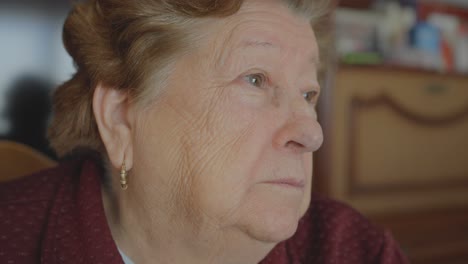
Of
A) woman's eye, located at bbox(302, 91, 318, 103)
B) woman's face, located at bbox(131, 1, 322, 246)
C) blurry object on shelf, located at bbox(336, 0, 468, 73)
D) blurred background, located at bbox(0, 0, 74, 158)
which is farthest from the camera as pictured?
blurry object on shelf, located at bbox(336, 0, 468, 73)

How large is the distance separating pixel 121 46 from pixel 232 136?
0.94 ft

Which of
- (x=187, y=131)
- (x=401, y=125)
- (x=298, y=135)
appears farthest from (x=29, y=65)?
(x=401, y=125)

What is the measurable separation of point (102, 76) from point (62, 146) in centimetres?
23

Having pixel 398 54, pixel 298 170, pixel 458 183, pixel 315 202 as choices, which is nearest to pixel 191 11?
pixel 298 170

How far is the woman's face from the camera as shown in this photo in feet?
2.78

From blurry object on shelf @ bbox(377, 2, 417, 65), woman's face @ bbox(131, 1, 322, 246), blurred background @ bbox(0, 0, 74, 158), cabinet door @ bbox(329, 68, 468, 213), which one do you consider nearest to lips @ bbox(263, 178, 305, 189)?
woman's face @ bbox(131, 1, 322, 246)

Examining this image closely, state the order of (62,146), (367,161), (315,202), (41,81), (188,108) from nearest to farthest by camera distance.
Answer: (188,108) → (62,146) → (315,202) → (41,81) → (367,161)

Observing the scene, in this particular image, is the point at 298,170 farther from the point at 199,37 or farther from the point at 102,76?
the point at 102,76

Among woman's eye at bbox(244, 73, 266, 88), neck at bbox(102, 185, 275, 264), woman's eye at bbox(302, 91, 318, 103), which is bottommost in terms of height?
neck at bbox(102, 185, 275, 264)

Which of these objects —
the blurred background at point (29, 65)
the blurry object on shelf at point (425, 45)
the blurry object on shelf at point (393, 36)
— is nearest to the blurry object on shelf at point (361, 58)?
the blurry object on shelf at point (393, 36)

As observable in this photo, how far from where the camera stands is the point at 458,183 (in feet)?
8.38

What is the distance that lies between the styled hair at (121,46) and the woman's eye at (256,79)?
119 mm

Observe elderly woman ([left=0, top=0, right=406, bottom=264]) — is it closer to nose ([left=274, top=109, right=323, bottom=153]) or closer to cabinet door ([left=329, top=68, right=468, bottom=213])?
nose ([left=274, top=109, right=323, bottom=153])

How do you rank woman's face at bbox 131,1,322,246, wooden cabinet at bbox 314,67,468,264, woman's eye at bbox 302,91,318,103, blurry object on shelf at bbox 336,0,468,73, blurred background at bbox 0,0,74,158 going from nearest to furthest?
woman's face at bbox 131,1,322,246 < woman's eye at bbox 302,91,318,103 < blurred background at bbox 0,0,74,158 < wooden cabinet at bbox 314,67,468,264 < blurry object on shelf at bbox 336,0,468,73
